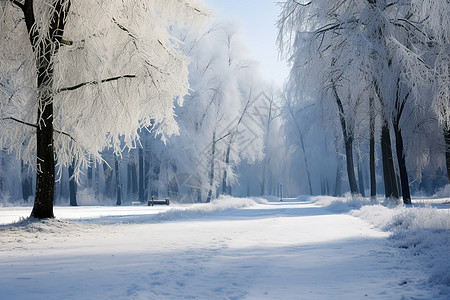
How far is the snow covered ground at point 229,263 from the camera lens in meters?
4.05

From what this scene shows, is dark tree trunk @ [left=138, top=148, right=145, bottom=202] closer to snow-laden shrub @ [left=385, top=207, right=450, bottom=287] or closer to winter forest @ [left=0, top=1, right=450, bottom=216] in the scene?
winter forest @ [left=0, top=1, right=450, bottom=216]

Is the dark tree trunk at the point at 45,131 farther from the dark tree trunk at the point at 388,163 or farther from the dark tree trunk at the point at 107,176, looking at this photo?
the dark tree trunk at the point at 107,176

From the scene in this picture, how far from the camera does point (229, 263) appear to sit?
5574mm

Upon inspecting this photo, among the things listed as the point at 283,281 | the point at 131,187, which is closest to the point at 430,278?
the point at 283,281

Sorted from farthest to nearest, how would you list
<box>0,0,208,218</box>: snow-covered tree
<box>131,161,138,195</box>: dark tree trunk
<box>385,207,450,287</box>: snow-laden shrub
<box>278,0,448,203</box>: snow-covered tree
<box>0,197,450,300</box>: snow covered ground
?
<box>131,161,138,195</box>: dark tree trunk, <box>278,0,448,203</box>: snow-covered tree, <box>0,0,208,218</box>: snow-covered tree, <box>385,207,450,287</box>: snow-laden shrub, <box>0,197,450,300</box>: snow covered ground

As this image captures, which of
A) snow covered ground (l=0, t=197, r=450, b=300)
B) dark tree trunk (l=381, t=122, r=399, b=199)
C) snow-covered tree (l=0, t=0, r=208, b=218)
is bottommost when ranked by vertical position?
snow covered ground (l=0, t=197, r=450, b=300)

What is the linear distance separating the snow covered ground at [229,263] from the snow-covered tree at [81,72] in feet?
8.54

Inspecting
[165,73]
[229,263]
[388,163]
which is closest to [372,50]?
[388,163]

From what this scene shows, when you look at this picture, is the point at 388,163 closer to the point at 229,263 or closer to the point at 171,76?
the point at 171,76

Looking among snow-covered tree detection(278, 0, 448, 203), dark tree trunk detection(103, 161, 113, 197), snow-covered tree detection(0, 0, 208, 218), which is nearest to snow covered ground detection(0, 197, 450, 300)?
snow-covered tree detection(0, 0, 208, 218)

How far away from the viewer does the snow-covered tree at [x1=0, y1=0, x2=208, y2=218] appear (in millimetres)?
9234

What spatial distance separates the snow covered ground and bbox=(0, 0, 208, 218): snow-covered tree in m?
2.60

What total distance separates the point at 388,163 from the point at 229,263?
13.6 m

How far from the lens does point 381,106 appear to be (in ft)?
50.2
